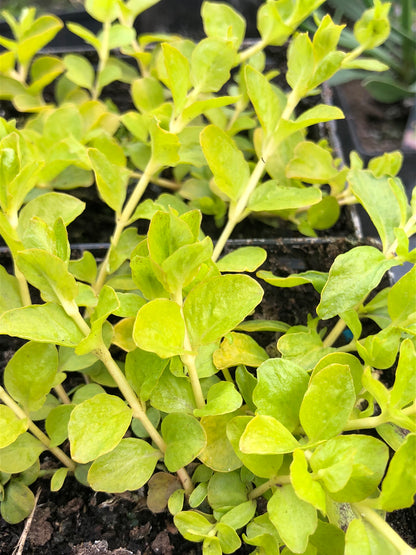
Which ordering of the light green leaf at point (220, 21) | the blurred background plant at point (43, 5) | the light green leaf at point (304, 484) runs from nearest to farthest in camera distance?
the light green leaf at point (304, 484)
the light green leaf at point (220, 21)
the blurred background plant at point (43, 5)

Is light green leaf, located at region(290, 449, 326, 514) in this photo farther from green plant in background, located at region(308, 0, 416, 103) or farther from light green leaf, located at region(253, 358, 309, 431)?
green plant in background, located at region(308, 0, 416, 103)

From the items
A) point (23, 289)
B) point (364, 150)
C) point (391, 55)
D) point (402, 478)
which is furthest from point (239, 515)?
point (391, 55)

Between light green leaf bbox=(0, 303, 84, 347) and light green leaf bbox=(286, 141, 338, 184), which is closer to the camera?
light green leaf bbox=(0, 303, 84, 347)

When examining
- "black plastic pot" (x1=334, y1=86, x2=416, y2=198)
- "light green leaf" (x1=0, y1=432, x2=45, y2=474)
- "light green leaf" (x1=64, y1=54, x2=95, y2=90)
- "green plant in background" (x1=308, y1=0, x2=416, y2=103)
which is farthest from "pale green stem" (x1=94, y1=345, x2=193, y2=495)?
"green plant in background" (x1=308, y1=0, x2=416, y2=103)

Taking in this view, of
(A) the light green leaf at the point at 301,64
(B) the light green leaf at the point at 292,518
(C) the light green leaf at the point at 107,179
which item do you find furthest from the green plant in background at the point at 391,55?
(B) the light green leaf at the point at 292,518

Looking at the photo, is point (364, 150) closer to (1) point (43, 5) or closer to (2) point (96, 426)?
(2) point (96, 426)

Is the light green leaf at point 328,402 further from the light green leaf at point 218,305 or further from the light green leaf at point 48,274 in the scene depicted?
the light green leaf at point 48,274
